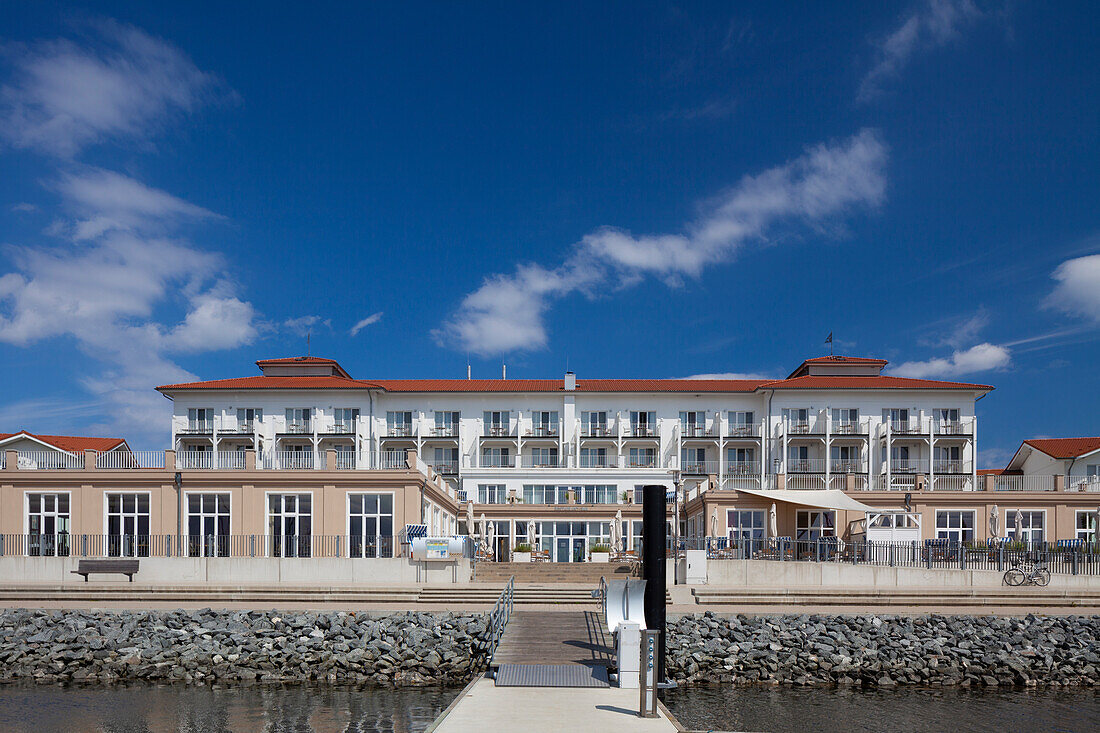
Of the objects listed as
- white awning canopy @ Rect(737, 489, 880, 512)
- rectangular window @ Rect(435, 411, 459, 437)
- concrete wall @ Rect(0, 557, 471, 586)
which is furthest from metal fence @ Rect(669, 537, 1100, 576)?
rectangular window @ Rect(435, 411, 459, 437)

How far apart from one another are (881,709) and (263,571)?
18.6 meters

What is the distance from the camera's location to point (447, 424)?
63.8 metres

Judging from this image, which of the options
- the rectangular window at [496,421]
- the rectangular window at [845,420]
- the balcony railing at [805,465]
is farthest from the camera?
the rectangular window at [496,421]

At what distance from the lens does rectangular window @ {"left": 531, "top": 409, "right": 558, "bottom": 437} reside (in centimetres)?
6353

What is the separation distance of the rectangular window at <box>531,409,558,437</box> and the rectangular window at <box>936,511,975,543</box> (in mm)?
27948

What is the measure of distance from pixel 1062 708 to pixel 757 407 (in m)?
43.1

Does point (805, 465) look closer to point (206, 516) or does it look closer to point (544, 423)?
point (544, 423)

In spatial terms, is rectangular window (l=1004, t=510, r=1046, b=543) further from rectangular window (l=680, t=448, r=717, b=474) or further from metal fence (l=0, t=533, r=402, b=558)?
metal fence (l=0, t=533, r=402, b=558)

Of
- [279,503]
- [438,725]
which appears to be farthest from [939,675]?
[279,503]

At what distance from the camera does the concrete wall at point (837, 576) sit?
28.8 metres

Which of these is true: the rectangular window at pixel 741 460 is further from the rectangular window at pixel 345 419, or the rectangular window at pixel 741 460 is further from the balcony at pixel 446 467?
the rectangular window at pixel 345 419

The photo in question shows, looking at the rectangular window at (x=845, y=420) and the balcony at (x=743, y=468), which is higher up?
the rectangular window at (x=845, y=420)

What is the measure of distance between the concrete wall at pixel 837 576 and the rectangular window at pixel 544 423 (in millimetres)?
35075

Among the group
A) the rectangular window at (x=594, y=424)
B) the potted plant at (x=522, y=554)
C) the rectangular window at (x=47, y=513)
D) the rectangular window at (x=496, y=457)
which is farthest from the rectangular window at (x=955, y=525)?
the rectangular window at (x=47, y=513)
